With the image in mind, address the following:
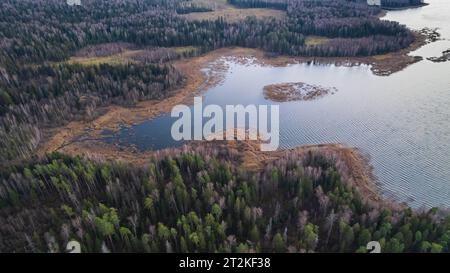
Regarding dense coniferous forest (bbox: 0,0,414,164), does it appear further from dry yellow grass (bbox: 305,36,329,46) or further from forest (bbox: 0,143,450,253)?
forest (bbox: 0,143,450,253)

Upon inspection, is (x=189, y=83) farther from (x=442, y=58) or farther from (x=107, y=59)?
(x=442, y=58)

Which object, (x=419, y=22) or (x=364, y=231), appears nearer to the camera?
(x=364, y=231)

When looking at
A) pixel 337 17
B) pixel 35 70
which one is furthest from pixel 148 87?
pixel 337 17

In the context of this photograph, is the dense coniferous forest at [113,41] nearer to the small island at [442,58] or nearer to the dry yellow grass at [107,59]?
the dry yellow grass at [107,59]
